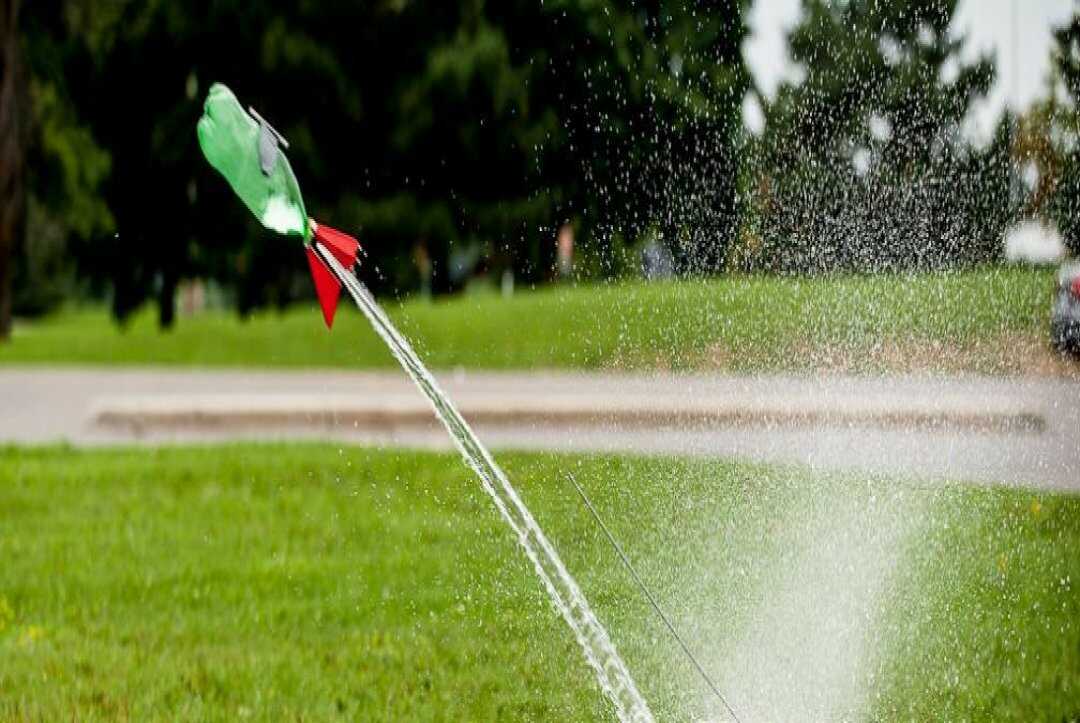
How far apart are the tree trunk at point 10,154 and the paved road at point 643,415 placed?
73.5 inches

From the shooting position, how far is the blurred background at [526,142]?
229 inches

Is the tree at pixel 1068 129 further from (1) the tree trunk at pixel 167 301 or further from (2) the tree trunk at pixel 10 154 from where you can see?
(1) the tree trunk at pixel 167 301

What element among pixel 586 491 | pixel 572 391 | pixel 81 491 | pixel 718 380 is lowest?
pixel 572 391

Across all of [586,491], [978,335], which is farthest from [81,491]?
[978,335]

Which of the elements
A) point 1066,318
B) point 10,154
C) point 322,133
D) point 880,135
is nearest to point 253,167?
point 880,135

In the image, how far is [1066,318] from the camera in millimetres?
6496

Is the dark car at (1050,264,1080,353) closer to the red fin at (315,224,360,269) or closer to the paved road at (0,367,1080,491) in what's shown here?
the paved road at (0,367,1080,491)

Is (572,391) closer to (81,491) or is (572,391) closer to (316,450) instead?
(316,450)

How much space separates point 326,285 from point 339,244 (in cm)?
9

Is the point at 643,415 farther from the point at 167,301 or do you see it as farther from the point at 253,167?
the point at 167,301

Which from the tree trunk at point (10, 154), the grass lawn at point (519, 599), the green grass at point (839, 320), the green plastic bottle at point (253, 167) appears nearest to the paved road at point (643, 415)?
the green grass at point (839, 320)

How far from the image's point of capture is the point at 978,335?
6.43 meters

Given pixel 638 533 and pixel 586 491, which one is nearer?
pixel 638 533

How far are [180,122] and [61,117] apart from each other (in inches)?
153
